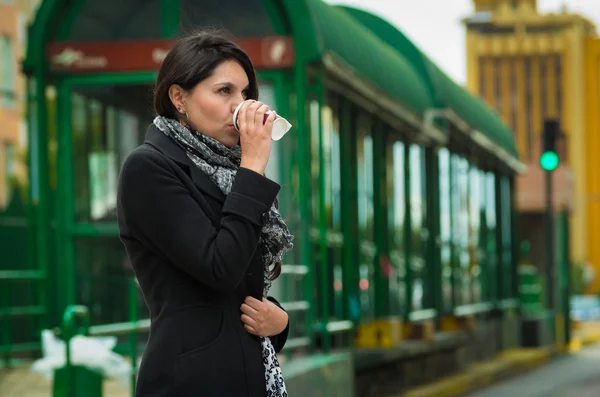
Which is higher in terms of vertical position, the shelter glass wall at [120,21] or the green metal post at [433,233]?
the shelter glass wall at [120,21]

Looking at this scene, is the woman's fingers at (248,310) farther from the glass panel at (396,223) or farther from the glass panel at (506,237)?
the glass panel at (506,237)

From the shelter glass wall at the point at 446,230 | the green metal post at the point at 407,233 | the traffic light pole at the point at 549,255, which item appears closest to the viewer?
the green metal post at the point at 407,233

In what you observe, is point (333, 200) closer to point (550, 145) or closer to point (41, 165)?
point (41, 165)

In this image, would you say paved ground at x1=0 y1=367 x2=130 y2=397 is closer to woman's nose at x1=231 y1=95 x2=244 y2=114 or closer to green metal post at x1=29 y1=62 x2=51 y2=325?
green metal post at x1=29 y1=62 x2=51 y2=325

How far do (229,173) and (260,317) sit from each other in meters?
0.31

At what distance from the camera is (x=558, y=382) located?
54.3 ft

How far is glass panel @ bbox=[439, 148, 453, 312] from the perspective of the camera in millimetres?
15875

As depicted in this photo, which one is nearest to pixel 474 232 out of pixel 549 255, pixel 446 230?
pixel 446 230

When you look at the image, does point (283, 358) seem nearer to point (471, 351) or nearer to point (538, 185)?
point (471, 351)

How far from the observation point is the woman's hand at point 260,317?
9.61ft

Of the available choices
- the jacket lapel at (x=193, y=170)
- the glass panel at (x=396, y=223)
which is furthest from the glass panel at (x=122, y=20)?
the jacket lapel at (x=193, y=170)

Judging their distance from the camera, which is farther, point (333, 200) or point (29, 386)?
point (333, 200)

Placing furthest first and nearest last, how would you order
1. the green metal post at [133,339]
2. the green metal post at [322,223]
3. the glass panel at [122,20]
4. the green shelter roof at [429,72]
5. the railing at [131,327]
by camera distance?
1. the green shelter roof at [429,72]
2. the glass panel at [122,20]
3. the green metal post at [322,223]
4. the green metal post at [133,339]
5. the railing at [131,327]

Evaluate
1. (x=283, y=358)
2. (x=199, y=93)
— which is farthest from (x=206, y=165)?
(x=283, y=358)
